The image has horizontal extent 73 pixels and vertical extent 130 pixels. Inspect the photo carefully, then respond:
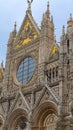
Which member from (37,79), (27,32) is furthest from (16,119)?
(27,32)

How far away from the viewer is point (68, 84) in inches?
1088

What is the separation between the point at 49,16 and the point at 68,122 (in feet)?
47.1

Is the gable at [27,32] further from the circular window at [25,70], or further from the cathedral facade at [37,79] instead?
the circular window at [25,70]

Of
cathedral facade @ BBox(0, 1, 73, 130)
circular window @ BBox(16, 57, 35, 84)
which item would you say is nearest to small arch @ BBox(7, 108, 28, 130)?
cathedral facade @ BBox(0, 1, 73, 130)

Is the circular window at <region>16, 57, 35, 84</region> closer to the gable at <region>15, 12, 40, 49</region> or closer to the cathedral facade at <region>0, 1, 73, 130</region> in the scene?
the cathedral facade at <region>0, 1, 73, 130</region>

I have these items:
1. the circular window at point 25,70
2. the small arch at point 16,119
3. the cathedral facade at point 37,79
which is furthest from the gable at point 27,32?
the small arch at point 16,119

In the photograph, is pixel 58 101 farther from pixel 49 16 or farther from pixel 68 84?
pixel 49 16

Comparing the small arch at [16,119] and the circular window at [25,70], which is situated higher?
the circular window at [25,70]

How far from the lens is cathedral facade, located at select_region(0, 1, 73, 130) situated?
27844mm

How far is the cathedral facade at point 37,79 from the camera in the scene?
27.8 metres

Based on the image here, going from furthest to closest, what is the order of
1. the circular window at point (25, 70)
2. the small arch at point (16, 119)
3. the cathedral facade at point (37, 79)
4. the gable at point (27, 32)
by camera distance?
the gable at point (27, 32) < the circular window at point (25, 70) < the small arch at point (16, 119) < the cathedral facade at point (37, 79)

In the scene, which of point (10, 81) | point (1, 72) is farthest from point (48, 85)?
point (1, 72)

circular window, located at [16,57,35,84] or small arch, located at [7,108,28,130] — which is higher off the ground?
circular window, located at [16,57,35,84]

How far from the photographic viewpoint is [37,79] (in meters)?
32.2
